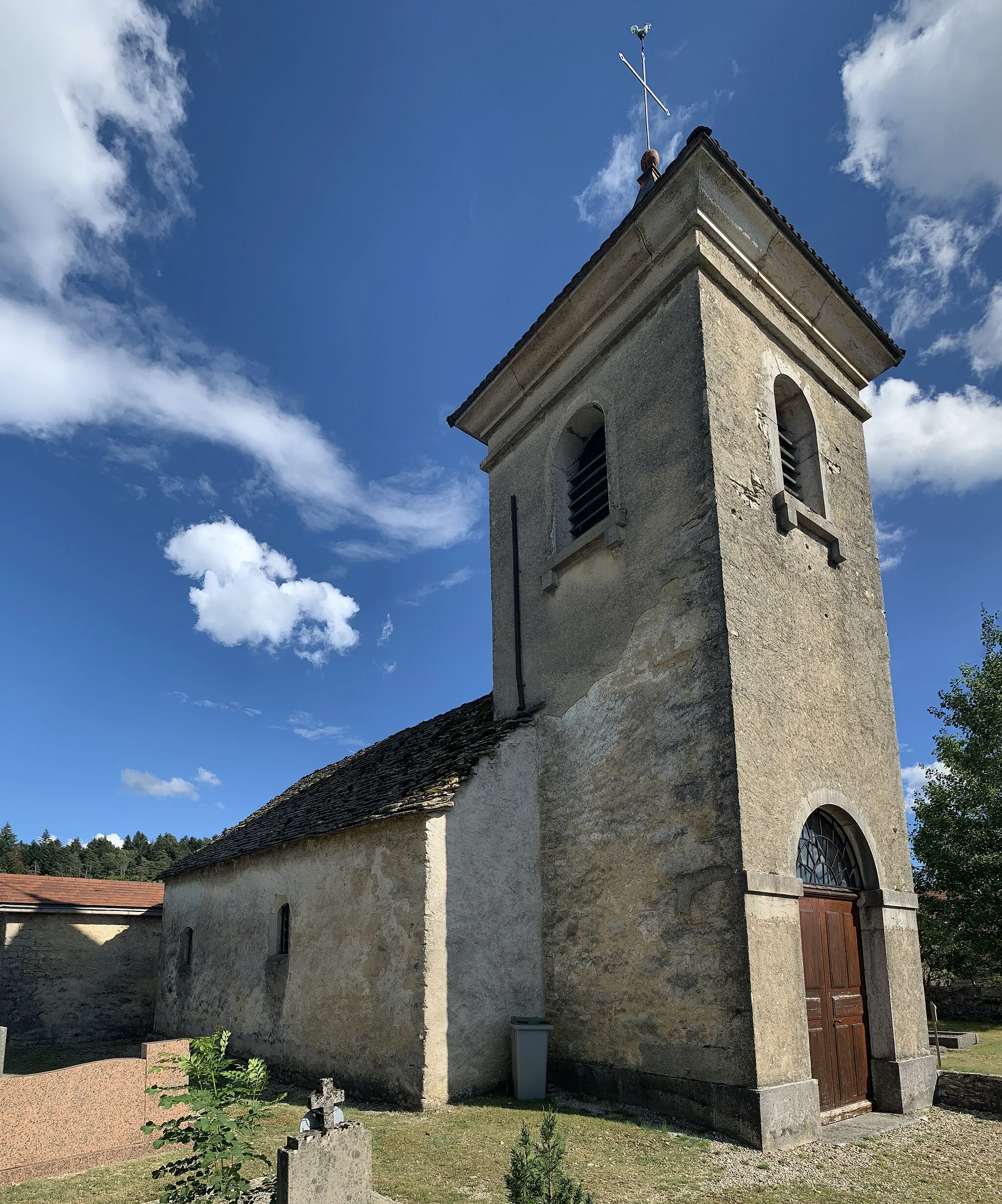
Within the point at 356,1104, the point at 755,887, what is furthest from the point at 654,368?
the point at 356,1104

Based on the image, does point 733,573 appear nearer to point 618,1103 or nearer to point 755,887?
point 755,887

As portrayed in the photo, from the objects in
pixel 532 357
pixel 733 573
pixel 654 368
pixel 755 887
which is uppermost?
pixel 532 357

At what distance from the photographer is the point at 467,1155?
6594 millimetres

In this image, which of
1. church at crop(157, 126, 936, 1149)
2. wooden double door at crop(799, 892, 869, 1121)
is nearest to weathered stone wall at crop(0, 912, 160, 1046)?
church at crop(157, 126, 936, 1149)

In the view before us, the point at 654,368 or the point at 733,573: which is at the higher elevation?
the point at 654,368

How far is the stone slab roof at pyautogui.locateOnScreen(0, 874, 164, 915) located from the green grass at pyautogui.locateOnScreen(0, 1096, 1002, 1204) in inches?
518

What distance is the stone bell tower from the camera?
766 centimetres

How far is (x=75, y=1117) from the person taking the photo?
6113 mm

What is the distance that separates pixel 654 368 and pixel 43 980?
1857 centimetres

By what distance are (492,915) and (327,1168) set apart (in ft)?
17.1

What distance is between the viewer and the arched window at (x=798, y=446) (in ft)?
34.7

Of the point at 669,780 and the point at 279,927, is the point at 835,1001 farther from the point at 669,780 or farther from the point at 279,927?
the point at 279,927

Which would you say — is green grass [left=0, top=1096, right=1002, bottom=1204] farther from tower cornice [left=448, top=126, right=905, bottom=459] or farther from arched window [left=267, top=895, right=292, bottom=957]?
tower cornice [left=448, top=126, right=905, bottom=459]

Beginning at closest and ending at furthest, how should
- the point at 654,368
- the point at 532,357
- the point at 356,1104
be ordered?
the point at 356,1104, the point at 654,368, the point at 532,357
